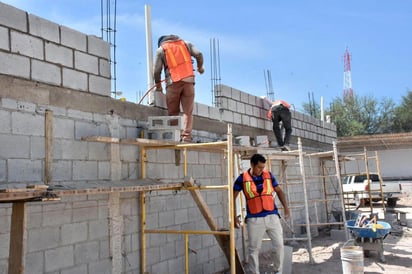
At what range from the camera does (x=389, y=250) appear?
8383 mm

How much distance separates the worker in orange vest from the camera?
18.0 feet

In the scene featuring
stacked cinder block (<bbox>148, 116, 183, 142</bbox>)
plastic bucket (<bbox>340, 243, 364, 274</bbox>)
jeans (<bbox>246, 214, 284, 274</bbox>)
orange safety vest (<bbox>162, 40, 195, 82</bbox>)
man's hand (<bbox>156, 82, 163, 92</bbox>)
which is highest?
orange safety vest (<bbox>162, 40, 195, 82</bbox>)

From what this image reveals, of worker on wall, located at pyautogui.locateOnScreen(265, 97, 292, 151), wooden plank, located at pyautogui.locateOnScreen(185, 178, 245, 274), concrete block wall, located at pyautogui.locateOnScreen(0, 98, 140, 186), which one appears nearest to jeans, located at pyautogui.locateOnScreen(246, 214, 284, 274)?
wooden plank, located at pyautogui.locateOnScreen(185, 178, 245, 274)

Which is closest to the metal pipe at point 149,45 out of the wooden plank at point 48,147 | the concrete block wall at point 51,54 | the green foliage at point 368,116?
the concrete block wall at point 51,54

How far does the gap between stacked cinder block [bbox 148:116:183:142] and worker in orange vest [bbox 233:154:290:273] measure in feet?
3.56

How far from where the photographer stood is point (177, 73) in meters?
5.63

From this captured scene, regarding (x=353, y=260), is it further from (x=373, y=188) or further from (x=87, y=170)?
(x=373, y=188)

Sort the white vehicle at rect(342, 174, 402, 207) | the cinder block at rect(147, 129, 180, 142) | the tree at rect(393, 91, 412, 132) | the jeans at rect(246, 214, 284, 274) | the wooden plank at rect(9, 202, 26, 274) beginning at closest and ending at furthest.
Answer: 1. the wooden plank at rect(9, 202, 26, 274)
2. the cinder block at rect(147, 129, 180, 142)
3. the jeans at rect(246, 214, 284, 274)
4. the white vehicle at rect(342, 174, 402, 207)
5. the tree at rect(393, 91, 412, 132)

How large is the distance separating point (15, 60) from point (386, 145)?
22223 mm

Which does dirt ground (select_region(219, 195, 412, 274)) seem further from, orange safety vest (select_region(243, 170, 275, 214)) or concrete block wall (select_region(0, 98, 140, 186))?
concrete block wall (select_region(0, 98, 140, 186))

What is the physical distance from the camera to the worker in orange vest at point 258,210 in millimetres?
5477

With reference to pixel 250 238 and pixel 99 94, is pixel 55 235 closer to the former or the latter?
pixel 99 94

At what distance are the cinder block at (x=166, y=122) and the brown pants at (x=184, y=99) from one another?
0.27 metres

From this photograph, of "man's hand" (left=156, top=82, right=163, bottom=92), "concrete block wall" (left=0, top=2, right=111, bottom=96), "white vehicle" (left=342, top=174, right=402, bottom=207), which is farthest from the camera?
"white vehicle" (left=342, top=174, right=402, bottom=207)
